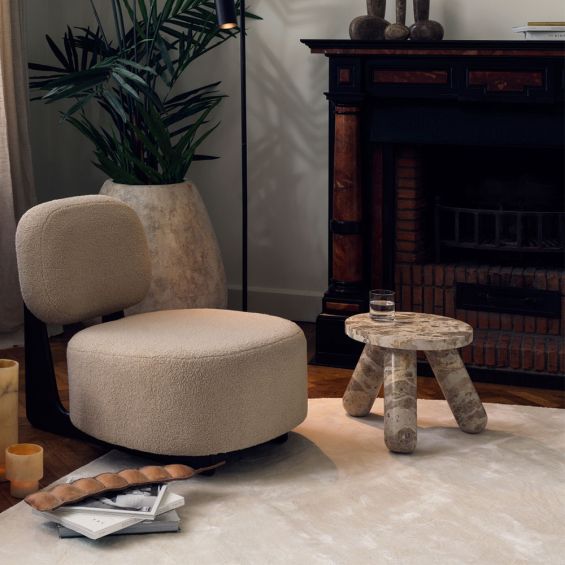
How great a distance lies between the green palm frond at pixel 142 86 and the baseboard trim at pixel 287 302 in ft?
2.33

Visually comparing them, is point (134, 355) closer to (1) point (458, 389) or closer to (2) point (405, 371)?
(2) point (405, 371)

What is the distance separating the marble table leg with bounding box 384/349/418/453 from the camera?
3100 mm


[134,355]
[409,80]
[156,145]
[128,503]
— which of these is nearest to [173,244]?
[156,145]

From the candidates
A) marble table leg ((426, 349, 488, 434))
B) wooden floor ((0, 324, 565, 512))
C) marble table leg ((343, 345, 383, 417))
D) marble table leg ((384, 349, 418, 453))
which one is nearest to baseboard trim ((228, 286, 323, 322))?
wooden floor ((0, 324, 565, 512))

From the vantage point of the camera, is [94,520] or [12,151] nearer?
[94,520]

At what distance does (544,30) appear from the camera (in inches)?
150

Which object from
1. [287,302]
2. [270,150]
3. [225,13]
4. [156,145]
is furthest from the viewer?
[287,302]

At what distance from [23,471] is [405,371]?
3.68ft

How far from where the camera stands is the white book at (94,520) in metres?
2.53

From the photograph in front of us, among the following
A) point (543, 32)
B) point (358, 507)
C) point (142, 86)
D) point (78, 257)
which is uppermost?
point (543, 32)

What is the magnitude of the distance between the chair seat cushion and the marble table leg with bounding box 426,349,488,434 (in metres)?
0.46

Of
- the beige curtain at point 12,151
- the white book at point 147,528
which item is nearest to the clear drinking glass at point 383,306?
the white book at point 147,528

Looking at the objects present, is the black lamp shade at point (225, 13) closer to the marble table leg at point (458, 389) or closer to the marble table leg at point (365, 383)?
the marble table leg at point (365, 383)

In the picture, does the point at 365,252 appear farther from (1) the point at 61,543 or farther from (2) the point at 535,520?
(1) the point at 61,543
